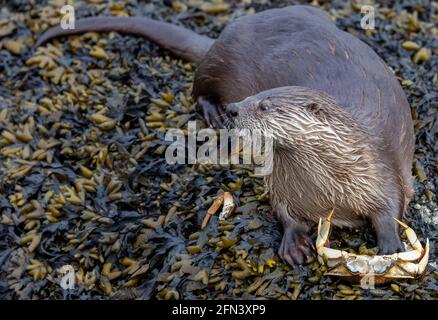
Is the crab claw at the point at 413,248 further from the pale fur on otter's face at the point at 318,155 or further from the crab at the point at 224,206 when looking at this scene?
the crab at the point at 224,206

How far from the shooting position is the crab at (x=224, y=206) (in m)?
3.28

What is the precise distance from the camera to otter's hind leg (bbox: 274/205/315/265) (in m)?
3.04

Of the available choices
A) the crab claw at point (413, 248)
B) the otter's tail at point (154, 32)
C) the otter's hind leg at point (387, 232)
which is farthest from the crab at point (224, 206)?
the otter's tail at point (154, 32)

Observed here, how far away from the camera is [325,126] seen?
2906 mm

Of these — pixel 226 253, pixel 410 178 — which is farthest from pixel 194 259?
pixel 410 178

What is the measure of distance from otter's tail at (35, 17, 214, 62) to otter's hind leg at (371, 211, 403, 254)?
1.46 meters

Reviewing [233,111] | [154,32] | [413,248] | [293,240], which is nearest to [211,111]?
[154,32]

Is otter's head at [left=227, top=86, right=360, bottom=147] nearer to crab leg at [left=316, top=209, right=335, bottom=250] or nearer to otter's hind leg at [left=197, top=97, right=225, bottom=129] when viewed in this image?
crab leg at [left=316, top=209, right=335, bottom=250]

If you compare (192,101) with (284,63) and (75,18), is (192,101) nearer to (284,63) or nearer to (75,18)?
(284,63)

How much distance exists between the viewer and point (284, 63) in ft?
11.3

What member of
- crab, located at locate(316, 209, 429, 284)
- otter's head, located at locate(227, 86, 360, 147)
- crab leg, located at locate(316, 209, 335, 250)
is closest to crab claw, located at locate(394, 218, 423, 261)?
crab, located at locate(316, 209, 429, 284)

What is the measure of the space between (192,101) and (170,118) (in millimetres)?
166

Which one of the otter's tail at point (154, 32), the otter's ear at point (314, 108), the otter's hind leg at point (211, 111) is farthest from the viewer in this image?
the otter's tail at point (154, 32)

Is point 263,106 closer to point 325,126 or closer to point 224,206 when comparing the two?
point 325,126
